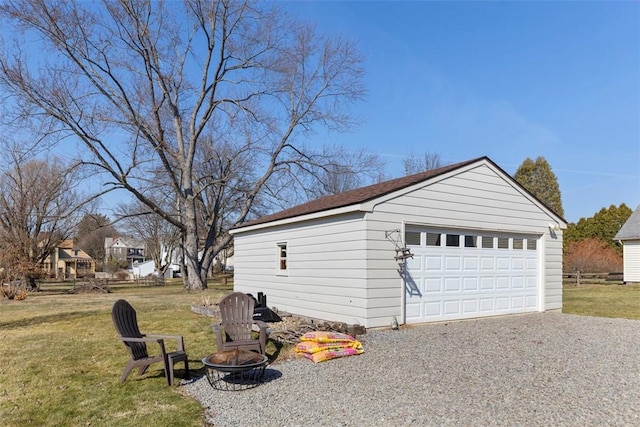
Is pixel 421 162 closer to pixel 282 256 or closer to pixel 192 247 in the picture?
pixel 192 247

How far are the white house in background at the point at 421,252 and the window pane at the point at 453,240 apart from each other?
24 millimetres

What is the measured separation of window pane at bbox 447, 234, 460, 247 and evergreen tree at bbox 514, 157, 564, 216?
31.7 meters

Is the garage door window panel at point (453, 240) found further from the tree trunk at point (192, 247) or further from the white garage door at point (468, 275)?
the tree trunk at point (192, 247)

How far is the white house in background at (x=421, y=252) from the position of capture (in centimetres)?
911

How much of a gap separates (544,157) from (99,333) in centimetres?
3966

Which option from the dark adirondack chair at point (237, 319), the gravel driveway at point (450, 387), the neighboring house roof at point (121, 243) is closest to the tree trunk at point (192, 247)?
the gravel driveway at point (450, 387)

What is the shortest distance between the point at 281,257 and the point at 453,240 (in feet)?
15.2

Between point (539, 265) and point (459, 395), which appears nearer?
point (459, 395)

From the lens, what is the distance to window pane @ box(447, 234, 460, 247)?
408 inches

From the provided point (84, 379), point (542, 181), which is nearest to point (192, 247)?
point (84, 379)

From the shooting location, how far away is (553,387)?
5234 millimetres

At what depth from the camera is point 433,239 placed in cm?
1005

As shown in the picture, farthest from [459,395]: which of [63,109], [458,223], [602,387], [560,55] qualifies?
[63,109]

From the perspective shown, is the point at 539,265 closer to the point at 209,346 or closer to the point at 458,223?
the point at 458,223
